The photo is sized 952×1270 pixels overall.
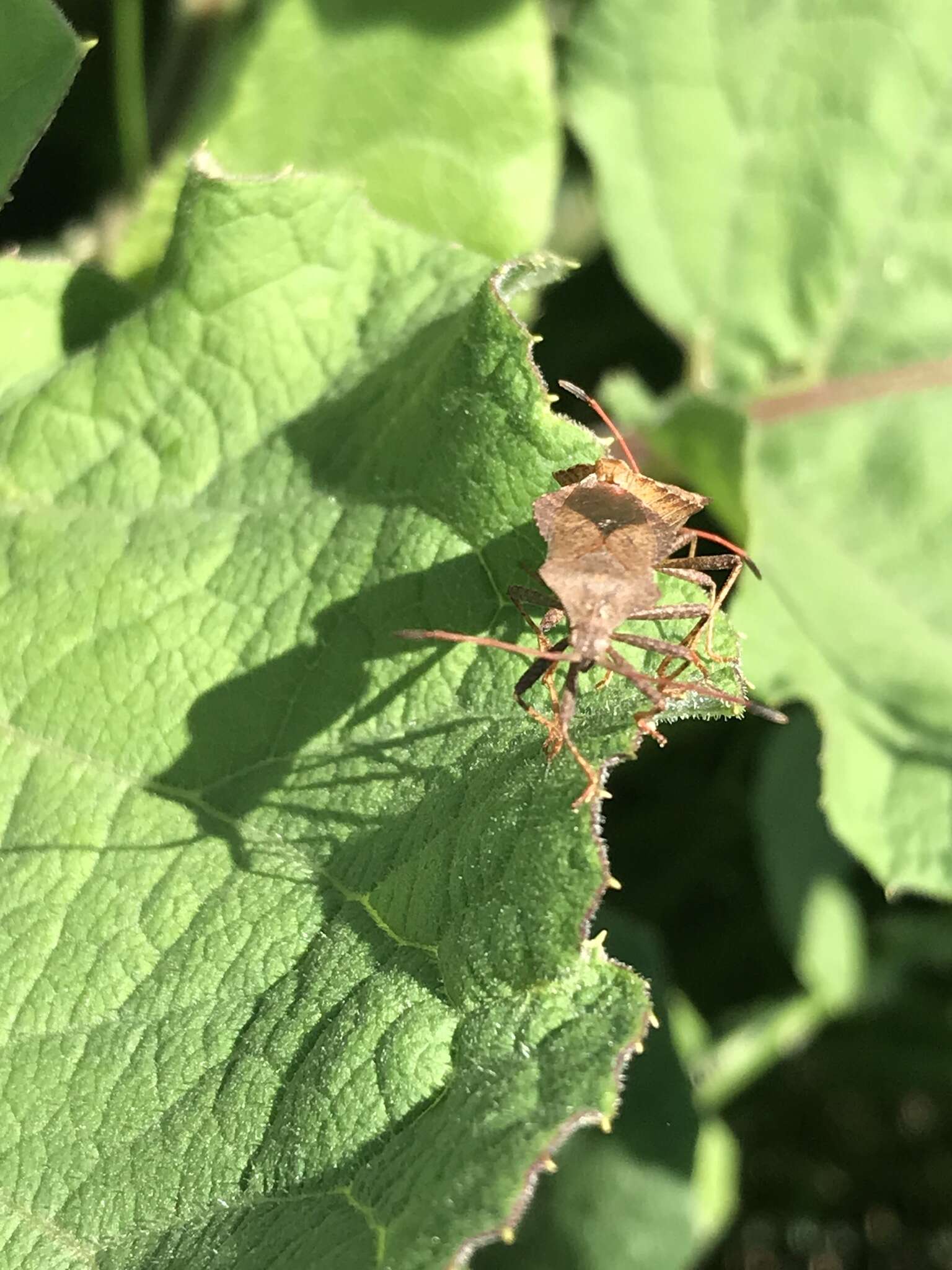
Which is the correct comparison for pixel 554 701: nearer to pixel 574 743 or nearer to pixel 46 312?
pixel 574 743

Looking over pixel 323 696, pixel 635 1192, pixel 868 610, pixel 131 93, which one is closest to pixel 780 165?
pixel 868 610

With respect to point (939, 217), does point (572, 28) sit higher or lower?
higher

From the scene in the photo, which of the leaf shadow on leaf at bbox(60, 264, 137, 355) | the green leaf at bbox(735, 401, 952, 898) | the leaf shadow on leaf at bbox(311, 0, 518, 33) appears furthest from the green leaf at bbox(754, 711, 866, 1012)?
the leaf shadow on leaf at bbox(60, 264, 137, 355)

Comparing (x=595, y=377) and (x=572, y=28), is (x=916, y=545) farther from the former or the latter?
(x=572, y=28)

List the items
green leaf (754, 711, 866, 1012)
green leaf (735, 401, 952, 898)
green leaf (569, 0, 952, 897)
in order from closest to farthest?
green leaf (735, 401, 952, 898), green leaf (569, 0, 952, 897), green leaf (754, 711, 866, 1012)

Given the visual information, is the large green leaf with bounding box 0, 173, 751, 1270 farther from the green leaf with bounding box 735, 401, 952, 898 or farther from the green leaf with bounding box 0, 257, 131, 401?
the green leaf with bounding box 735, 401, 952, 898

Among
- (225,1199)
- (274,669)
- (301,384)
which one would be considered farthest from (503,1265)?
(301,384)
